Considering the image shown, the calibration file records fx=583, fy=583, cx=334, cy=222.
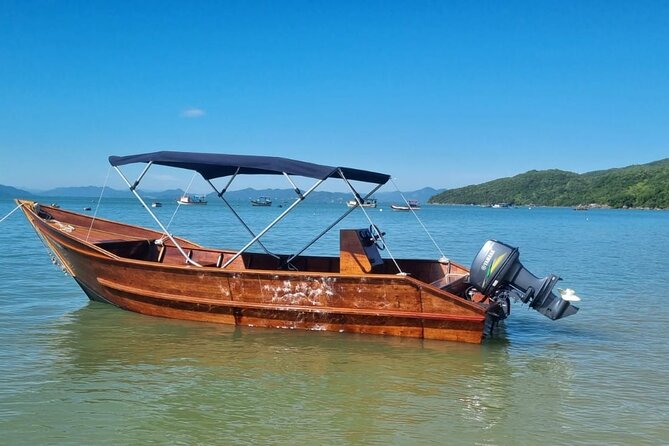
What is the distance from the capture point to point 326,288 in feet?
33.2

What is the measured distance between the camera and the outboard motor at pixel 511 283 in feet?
32.7

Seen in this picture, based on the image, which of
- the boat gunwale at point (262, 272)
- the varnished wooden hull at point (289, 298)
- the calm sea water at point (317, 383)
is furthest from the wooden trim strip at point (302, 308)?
the calm sea water at point (317, 383)

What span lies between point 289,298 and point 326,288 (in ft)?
2.39

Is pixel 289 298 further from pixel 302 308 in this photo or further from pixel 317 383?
pixel 317 383

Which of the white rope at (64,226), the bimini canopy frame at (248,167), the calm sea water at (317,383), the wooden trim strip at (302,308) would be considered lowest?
the calm sea water at (317,383)

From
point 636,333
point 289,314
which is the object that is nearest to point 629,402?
point 636,333

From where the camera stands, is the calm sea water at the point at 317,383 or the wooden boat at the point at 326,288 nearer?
the calm sea water at the point at 317,383

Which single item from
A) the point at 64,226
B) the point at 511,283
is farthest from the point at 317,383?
the point at 64,226

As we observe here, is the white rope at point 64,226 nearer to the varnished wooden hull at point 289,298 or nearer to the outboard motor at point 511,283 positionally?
the varnished wooden hull at point 289,298

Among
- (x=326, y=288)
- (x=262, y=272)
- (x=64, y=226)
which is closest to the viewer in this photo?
(x=326, y=288)

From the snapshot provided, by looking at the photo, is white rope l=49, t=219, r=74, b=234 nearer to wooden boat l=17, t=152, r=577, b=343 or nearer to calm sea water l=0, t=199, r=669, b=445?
wooden boat l=17, t=152, r=577, b=343

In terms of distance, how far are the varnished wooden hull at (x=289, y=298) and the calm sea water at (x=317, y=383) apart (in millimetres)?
250

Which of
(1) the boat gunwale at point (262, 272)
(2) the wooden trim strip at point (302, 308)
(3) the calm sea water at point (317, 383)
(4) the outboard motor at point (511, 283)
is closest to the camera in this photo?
(3) the calm sea water at point (317, 383)

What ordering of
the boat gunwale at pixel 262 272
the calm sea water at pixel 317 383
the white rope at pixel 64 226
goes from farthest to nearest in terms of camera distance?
the white rope at pixel 64 226 → the boat gunwale at pixel 262 272 → the calm sea water at pixel 317 383
